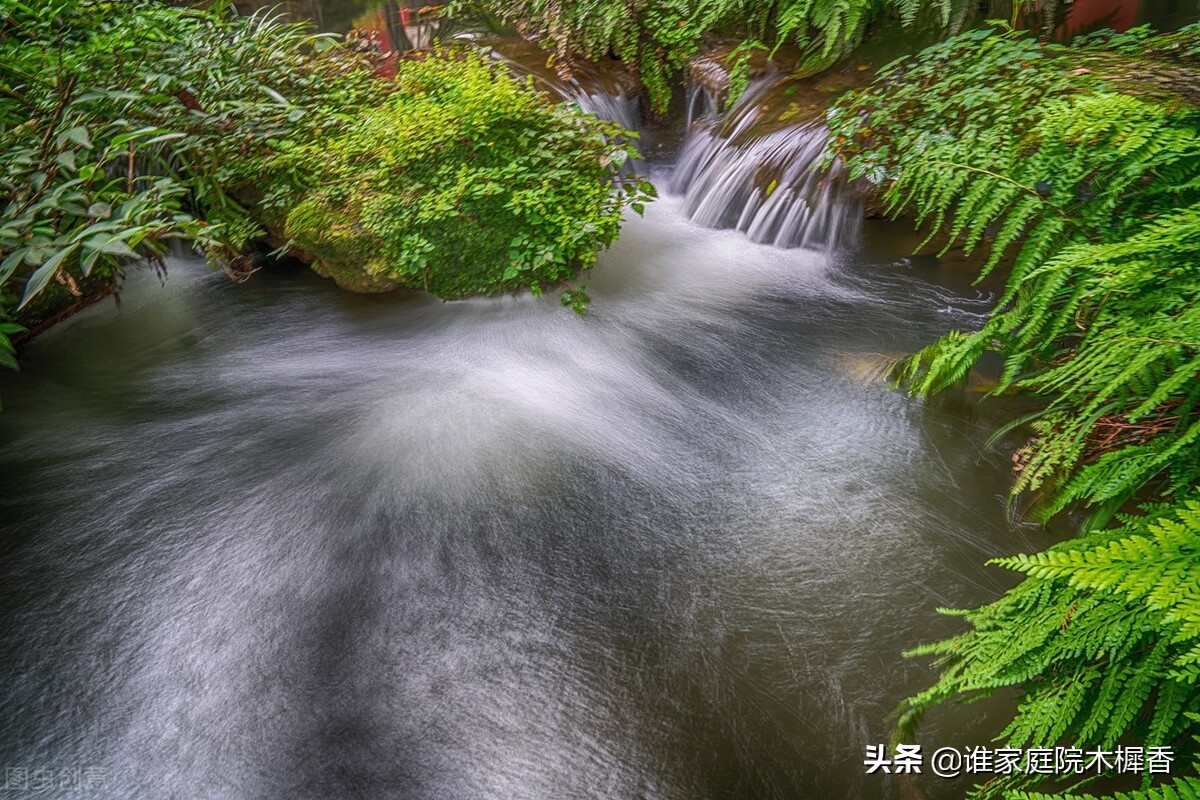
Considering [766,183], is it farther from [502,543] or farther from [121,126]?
[121,126]

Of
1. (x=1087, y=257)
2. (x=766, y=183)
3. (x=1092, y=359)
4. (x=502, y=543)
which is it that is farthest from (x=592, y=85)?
(x=1092, y=359)

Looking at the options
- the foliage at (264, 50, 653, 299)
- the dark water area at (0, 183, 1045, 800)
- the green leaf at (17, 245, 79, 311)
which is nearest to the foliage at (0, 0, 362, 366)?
the green leaf at (17, 245, 79, 311)

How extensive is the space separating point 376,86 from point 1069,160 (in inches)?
195

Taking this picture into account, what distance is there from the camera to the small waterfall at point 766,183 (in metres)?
5.17

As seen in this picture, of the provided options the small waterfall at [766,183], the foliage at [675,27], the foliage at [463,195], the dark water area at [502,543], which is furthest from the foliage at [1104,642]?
the foliage at [675,27]

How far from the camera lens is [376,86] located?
591 cm

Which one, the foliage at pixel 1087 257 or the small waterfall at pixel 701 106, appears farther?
the small waterfall at pixel 701 106

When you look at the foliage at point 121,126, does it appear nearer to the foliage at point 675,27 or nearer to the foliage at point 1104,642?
the foliage at point 675,27

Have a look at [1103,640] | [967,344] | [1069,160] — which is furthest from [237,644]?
[1069,160]

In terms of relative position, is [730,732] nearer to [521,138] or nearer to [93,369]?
[521,138]

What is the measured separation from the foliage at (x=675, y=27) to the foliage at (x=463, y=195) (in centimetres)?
184

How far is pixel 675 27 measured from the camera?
664 centimetres

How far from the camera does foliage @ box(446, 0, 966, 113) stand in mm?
5430

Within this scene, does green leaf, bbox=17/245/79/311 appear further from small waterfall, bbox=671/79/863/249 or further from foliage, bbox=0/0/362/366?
small waterfall, bbox=671/79/863/249
